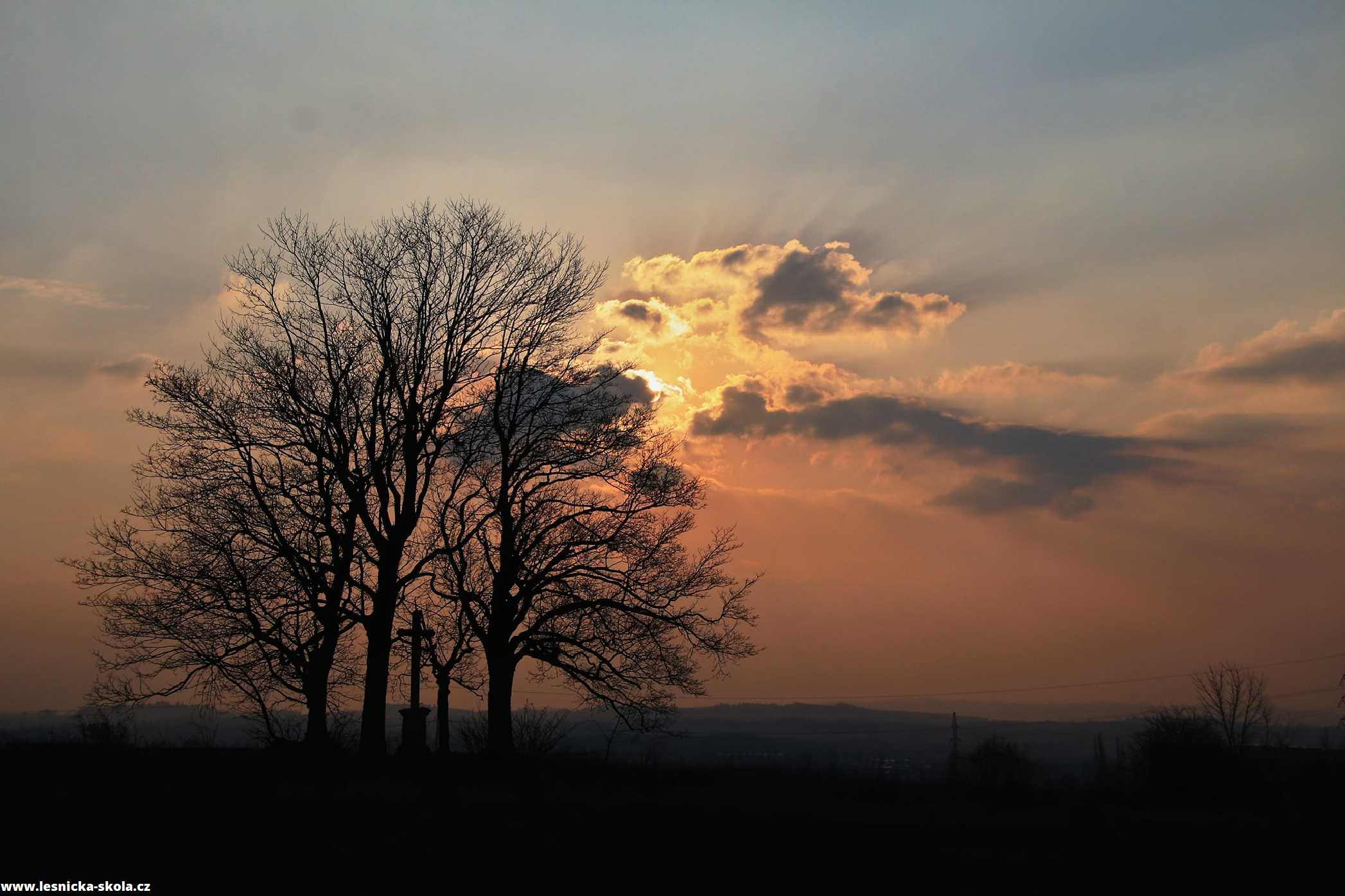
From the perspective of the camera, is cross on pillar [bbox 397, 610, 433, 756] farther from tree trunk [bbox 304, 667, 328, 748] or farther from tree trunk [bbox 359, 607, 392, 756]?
tree trunk [bbox 304, 667, 328, 748]

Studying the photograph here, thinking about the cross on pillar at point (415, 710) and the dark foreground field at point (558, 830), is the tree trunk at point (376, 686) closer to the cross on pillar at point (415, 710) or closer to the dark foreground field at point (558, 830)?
the cross on pillar at point (415, 710)

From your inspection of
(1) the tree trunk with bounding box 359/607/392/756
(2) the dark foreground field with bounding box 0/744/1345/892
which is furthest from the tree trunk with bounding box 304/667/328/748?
(2) the dark foreground field with bounding box 0/744/1345/892

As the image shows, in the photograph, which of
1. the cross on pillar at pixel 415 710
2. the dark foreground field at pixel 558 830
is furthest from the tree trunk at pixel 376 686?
the dark foreground field at pixel 558 830

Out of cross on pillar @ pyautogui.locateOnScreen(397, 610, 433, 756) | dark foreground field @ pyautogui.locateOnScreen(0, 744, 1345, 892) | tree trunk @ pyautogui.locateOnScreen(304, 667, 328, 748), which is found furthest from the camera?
tree trunk @ pyautogui.locateOnScreen(304, 667, 328, 748)

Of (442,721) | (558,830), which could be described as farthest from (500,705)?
(558,830)

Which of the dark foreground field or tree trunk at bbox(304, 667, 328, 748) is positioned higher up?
tree trunk at bbox(304, 667, 328, 748)

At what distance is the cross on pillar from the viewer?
23.1 metres

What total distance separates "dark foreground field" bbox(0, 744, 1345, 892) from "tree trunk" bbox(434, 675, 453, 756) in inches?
146

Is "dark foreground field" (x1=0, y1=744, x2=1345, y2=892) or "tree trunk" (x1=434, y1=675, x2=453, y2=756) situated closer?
"dark foreground field" (x1=0, y1=744, x2=1345, y2=892)

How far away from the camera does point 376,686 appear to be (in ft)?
79.0

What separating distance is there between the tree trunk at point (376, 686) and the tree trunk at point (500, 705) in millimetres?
2476

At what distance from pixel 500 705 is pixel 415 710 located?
2371 millimetres

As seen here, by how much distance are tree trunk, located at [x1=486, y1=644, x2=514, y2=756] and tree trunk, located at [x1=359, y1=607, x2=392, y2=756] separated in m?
2.48

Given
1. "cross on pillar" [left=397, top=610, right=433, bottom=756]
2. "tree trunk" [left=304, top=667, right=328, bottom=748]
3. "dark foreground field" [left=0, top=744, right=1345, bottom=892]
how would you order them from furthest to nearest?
"tree trunk" [left=304, top=667, right=328, bottom=748], "cross on pillar" [left=397, top=610, right=433, bottom=756], "dark foreground field" [left=0, top=744, right=1345, bottom=892]
